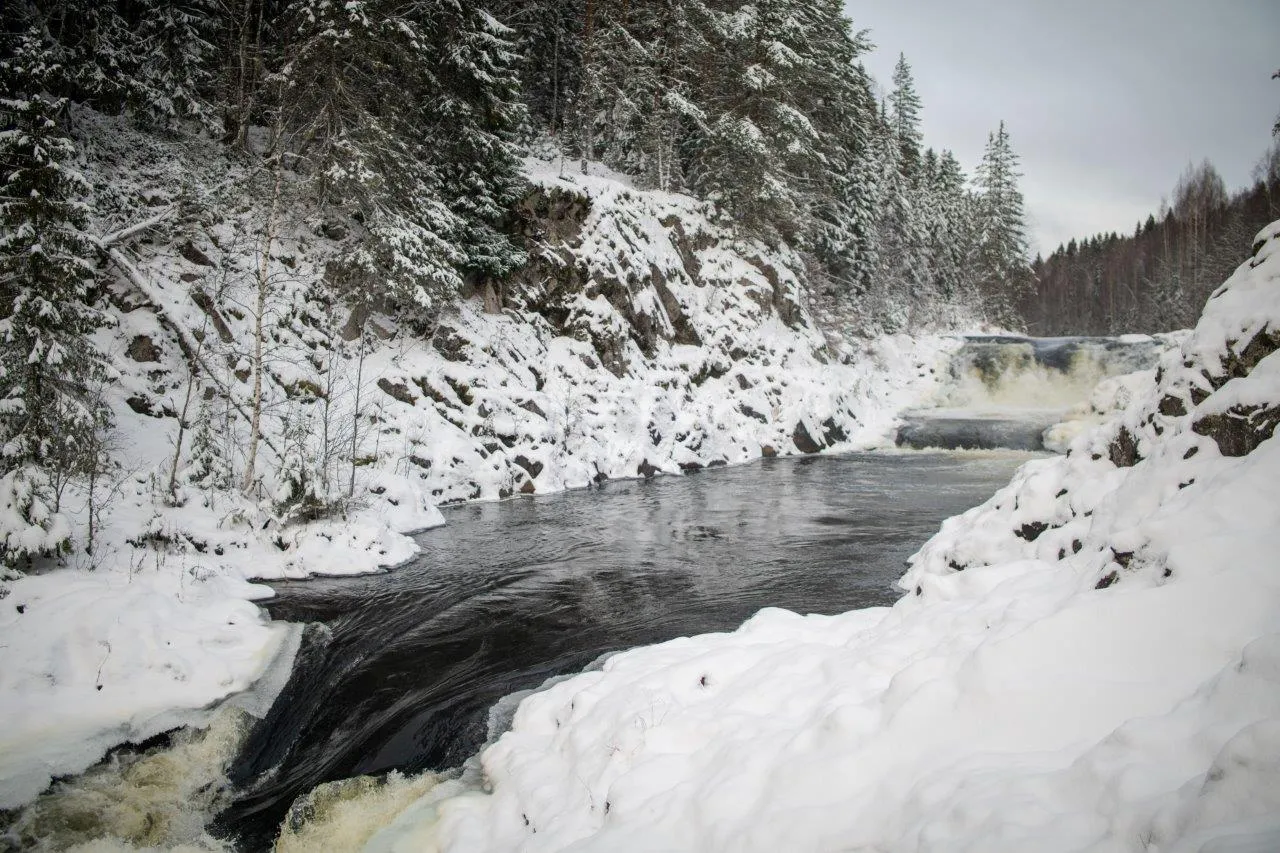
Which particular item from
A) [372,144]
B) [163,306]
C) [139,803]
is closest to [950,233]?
[372,144]

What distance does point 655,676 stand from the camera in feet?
15.3

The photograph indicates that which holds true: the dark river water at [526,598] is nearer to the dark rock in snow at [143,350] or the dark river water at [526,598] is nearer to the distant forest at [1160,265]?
the dark rock in snow at [143,350]

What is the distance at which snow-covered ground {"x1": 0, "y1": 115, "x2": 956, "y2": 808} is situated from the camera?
5219 mm

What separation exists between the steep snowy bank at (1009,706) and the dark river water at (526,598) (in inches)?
42.0

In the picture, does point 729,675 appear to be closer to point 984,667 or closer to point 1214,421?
point 984,667

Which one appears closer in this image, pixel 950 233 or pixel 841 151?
pixel 841 151


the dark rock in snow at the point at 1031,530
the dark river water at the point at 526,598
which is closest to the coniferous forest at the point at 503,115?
the dark river water at the point at 526,598

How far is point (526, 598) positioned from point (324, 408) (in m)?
7.54

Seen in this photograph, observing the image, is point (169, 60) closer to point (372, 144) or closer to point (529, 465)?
point (372, 144)

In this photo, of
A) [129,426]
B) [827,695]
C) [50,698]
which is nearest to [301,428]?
[129,426]

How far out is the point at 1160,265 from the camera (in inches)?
2309

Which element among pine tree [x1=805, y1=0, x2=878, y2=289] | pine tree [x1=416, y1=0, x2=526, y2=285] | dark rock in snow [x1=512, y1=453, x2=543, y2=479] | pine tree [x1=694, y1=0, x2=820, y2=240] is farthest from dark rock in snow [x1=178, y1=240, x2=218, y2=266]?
pine tree [x1=805, y1=0, x2=878, y2=289]

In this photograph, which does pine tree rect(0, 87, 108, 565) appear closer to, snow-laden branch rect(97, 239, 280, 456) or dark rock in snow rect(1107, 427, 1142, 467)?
snow-laden branch rect(97, 239, 280, 456)

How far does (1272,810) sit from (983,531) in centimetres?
533
